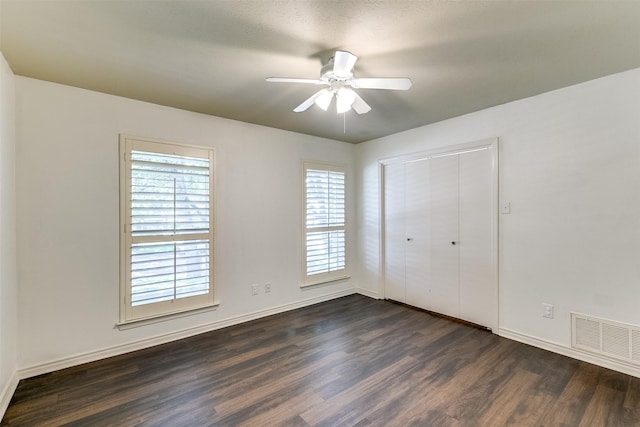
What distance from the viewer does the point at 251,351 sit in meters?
2.72

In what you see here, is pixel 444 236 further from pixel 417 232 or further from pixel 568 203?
pixel 568 203

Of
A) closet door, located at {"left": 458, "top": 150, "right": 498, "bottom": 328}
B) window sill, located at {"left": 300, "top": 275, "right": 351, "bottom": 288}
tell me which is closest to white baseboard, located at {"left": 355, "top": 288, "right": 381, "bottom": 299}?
window sill, located at {"left": 300, "top": 275, "right": 351, "bottom": 288}

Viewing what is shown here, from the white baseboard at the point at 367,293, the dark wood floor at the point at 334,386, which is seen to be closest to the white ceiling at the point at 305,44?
the dark wood floor at the point at 334,386

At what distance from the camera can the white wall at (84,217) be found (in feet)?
7.55

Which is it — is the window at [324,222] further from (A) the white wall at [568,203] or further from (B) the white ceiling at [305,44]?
(A) the white wall at [568,203]

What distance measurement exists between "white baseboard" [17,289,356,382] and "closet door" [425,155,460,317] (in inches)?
64.7

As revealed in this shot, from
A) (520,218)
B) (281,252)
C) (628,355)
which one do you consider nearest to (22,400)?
(281,252)

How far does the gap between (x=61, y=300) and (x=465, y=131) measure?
4269 millimetres

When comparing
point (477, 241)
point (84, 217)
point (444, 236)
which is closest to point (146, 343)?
point (84, 217)

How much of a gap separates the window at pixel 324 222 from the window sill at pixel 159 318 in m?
1.34

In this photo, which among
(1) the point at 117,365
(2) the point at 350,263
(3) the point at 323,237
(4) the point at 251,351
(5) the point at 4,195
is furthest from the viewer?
(2) the point at 350,263

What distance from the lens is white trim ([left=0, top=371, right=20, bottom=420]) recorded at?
188 centimetres

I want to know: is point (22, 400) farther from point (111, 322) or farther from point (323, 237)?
point (323, 237)

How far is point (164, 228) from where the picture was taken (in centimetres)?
282
